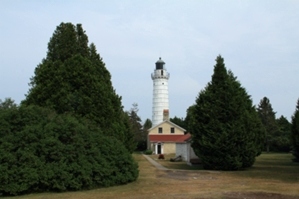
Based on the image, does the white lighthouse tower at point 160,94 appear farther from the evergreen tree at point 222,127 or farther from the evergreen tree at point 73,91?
the evergreen tree at point 73,91

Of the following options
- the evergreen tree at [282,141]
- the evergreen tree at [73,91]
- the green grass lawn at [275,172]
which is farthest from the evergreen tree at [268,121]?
the evergreen tree at [73,91]

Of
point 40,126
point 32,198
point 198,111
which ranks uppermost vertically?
point 198,111

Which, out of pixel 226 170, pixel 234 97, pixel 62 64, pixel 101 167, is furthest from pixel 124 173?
pixel 234 97

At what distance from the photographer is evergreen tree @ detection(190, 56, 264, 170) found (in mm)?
30156

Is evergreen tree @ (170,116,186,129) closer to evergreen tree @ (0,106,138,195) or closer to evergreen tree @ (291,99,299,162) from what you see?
evergreen tree @ (291,99,299,162)

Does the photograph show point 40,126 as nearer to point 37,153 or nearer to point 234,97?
point 37,153

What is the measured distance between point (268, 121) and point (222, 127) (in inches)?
1856

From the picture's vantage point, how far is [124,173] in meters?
20.8

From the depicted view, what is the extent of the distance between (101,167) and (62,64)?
7603 mm

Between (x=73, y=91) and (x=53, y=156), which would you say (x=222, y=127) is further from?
(x=53, y=156)

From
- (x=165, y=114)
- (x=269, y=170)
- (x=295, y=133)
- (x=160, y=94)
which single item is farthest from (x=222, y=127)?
(x=160, y=94)

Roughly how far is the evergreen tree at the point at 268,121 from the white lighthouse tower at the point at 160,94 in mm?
19719

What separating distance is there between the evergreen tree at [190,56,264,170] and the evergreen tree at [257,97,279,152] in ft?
134

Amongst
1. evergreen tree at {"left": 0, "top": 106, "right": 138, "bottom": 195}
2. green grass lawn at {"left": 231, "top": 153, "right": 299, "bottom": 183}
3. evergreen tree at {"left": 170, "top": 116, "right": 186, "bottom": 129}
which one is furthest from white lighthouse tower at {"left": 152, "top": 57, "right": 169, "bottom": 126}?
evergreen tree at {"left": 0, "top": 106, "right": 138, "bottom": 195}
